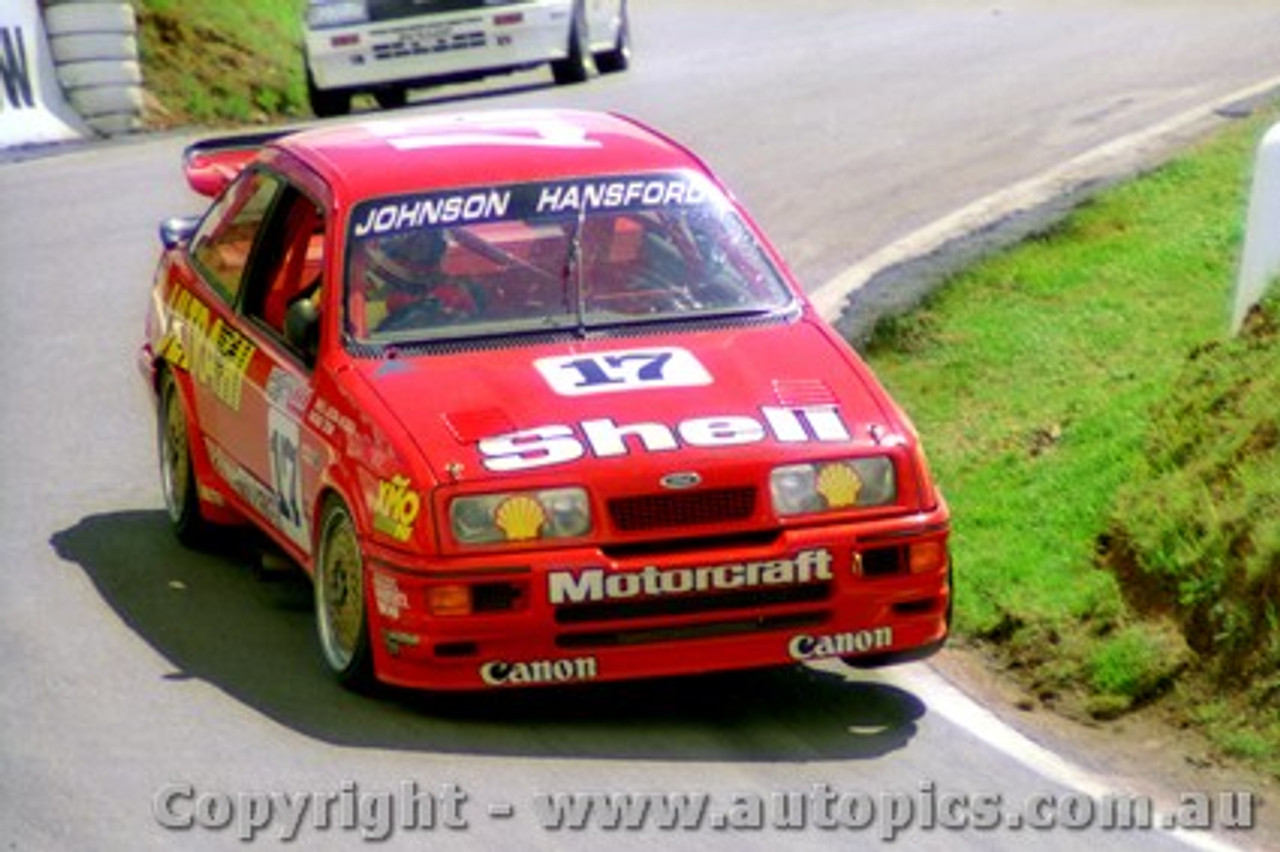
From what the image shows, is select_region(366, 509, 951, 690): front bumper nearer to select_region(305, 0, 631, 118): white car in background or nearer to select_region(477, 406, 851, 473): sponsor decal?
select_region(477, 406, 851, 473): sponsor decal

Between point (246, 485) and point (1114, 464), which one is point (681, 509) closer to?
point (246, 485)

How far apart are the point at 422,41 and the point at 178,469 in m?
14.9

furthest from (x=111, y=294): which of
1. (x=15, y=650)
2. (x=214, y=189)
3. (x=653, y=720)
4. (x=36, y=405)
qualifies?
(x=653, y=720)

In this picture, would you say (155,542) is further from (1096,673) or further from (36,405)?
(1096,673)

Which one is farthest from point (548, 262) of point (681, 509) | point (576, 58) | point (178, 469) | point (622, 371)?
point (576, 58)

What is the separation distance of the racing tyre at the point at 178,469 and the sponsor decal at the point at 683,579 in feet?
8.54

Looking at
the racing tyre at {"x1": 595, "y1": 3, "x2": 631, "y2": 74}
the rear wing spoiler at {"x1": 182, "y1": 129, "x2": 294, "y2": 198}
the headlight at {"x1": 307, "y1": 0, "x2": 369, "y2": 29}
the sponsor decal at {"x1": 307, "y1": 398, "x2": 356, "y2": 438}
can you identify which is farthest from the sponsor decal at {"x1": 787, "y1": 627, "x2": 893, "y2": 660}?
the racing tyre at {"x1": 595, "y1": 3, "x2": 631, "y2": 74}

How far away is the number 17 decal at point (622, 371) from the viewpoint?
9.28 meters

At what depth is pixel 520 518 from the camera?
28.8ft

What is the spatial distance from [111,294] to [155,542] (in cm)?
545

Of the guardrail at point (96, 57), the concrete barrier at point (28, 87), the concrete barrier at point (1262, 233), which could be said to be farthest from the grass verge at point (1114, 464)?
the guardrail at point (96, 57)

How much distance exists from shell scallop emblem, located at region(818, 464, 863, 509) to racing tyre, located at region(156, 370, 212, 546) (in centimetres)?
284

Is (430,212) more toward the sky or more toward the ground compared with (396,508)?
more toward the sky

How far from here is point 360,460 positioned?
914 cm
